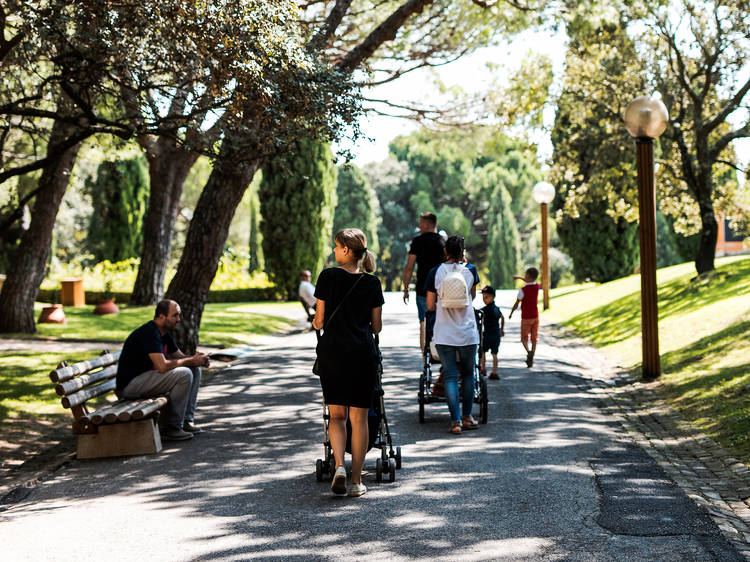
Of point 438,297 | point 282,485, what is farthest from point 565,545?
point 438,297

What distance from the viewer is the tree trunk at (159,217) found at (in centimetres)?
2205

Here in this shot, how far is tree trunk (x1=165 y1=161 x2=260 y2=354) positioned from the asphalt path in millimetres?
4420

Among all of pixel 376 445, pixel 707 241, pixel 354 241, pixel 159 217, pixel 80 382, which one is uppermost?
pixel 159 217

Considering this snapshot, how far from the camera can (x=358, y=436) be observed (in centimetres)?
649

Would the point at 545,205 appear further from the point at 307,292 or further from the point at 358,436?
the point at 358,436

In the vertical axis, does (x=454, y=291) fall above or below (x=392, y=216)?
below

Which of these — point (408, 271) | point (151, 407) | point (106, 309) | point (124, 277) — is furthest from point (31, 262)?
point (124, 277)

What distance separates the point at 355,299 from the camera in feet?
21.3

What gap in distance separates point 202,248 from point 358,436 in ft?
27.3

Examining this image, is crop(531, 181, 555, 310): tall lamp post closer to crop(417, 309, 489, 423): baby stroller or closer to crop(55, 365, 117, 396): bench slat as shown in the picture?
crop(417, 309, 489, 423): baby stroller

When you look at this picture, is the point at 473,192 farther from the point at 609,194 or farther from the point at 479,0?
the point at 479,0

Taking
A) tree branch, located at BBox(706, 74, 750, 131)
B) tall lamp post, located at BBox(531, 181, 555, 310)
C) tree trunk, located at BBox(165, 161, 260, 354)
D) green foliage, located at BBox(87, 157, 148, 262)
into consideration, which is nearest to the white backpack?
tree trunk, located at BBox(165, 161, 260, 354)

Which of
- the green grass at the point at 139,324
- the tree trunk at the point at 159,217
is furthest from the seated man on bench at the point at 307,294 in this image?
the tree trunk at the point at 159,217

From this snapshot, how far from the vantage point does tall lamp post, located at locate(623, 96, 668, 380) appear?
12.1 m
